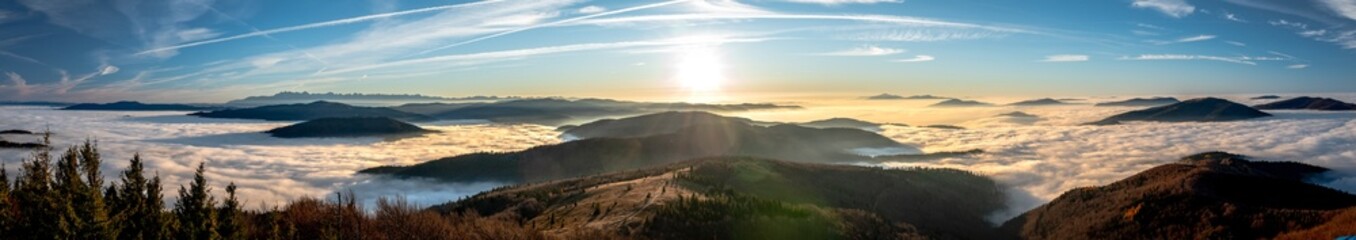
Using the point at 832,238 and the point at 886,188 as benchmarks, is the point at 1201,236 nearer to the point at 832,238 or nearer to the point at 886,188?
the point at 832,238

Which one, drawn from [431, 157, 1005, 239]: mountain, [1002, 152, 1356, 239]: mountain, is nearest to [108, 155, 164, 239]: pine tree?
[431, 157, 1005, 239]: mountain

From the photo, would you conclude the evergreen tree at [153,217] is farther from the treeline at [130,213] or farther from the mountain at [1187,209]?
the mountain at [1187,209]

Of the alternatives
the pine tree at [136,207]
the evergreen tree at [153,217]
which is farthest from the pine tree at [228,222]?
the pine tree at [136,207]

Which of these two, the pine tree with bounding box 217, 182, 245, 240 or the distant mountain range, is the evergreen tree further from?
the distant mountain range

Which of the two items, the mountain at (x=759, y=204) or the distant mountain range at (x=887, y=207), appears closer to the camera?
the mountain at (x=759, y=204)

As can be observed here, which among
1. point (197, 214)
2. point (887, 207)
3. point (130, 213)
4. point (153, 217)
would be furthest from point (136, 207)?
point (887, 207)
